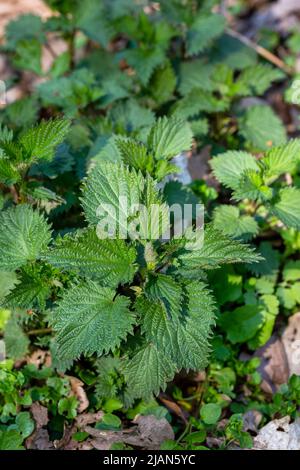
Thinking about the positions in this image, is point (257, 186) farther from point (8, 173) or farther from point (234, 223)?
point (8, 173)

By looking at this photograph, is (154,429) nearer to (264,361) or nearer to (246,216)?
(264,361)

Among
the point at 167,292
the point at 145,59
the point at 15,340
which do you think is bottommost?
the point at 15,340

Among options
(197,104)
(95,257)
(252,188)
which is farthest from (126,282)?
(197,104)

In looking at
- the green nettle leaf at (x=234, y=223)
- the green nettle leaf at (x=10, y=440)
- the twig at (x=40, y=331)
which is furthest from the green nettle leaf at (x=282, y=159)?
the green nettle leaf at (x=10, y=440)

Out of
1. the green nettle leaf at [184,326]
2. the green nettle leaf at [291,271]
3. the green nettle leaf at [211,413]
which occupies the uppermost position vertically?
the green nettle leaf at [184,326]

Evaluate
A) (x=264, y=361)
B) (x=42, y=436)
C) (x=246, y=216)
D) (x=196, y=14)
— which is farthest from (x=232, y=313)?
(x=196, y=14)

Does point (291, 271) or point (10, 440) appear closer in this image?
point (10, 440)

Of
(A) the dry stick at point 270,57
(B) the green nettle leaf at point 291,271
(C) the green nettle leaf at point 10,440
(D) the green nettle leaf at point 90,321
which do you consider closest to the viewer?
(D) the green nettle leaf at point 90,321

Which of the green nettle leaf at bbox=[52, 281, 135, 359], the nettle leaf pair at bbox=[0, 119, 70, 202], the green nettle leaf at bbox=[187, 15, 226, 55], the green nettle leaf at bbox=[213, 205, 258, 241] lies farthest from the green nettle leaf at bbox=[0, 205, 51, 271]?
the green nettle leaf at bbox=[187, 15, 226, 55]

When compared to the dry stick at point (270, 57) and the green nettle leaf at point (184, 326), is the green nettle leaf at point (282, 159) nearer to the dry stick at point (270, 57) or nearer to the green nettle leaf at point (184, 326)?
the green nettle leaf at point (184, 326)
